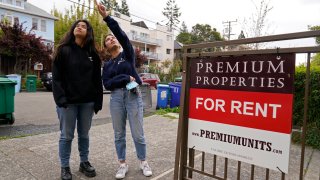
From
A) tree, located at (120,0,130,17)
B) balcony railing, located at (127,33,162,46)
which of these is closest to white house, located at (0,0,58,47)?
balcony railing, located at (127,33,162,46)

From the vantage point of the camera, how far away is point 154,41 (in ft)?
172

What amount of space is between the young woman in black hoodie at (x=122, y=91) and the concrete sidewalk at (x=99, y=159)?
1.30 feet

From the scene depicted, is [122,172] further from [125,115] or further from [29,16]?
[29,16]

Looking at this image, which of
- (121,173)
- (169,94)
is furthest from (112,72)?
(169,94)

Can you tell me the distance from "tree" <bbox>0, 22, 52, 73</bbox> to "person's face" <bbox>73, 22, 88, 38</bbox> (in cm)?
1849

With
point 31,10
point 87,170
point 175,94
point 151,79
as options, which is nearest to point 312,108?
point 87,170

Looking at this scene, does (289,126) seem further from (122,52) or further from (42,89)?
(42,89)

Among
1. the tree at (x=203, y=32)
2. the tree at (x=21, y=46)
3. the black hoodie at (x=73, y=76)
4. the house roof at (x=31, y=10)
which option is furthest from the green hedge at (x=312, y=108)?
the tree at (x=203, y=32)

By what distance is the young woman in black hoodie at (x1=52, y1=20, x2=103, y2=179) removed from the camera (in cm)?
344

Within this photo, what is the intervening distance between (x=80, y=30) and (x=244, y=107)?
217cm

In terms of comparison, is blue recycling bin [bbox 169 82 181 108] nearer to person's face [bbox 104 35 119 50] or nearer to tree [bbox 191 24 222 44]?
person's face [bbox 104 35 119 50]

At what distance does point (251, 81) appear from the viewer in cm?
246

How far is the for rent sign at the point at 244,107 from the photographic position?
229 cm

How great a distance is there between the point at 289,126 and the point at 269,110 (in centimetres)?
19
